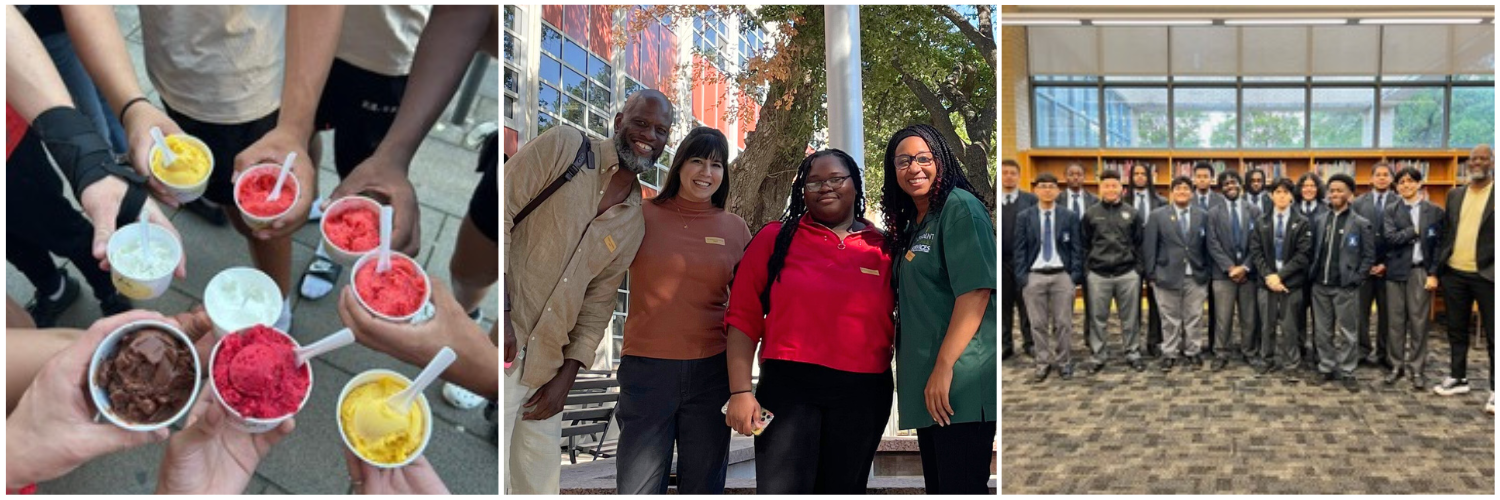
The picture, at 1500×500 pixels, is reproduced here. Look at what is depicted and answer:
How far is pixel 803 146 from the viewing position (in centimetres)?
266

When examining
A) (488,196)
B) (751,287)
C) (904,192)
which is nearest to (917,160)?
(904,192)

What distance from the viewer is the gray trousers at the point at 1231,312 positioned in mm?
6605

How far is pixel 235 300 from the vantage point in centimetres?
270

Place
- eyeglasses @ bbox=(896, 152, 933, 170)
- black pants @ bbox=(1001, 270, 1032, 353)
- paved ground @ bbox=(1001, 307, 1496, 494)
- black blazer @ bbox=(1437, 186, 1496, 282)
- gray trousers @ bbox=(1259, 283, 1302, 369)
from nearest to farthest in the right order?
eyeglasses @ bbox=(896, 152, 933, 170) → paved ground @ bbox=(1001, 307, 1496, 494) → black blazer @ bbox=(1437, 186, 1496, 282) → black pants @ bbox=(1001, 270, 1032, 353) → gray trousers @ bbox=(1259, 283, 1302, 369)

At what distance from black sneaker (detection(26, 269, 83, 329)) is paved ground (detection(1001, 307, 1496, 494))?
3.30 metres

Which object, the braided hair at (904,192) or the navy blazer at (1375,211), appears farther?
the navy blazer at (1375,211)

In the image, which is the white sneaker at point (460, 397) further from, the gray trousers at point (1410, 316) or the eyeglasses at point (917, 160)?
the gray trousers at point (1410, 316)

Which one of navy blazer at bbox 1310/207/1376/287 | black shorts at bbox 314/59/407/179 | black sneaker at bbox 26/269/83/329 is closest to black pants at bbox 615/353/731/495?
black shorts at bbox 314/59/407/179

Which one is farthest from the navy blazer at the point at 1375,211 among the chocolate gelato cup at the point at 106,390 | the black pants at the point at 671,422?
the chocolate gelato cup at the point at 106,390

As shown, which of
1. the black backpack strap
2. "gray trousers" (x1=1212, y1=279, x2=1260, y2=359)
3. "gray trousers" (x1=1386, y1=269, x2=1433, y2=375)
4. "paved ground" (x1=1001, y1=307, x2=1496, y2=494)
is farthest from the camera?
"gray trousers" (x1=1212, y1=279, x2=1260, y2=359)

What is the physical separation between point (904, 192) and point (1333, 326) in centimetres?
498

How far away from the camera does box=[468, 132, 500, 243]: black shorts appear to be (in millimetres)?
2701

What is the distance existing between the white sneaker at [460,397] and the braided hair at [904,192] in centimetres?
107

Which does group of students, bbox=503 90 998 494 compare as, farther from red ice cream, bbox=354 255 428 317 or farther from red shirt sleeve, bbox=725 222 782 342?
red ice cream, bbox=354 255 428 317
